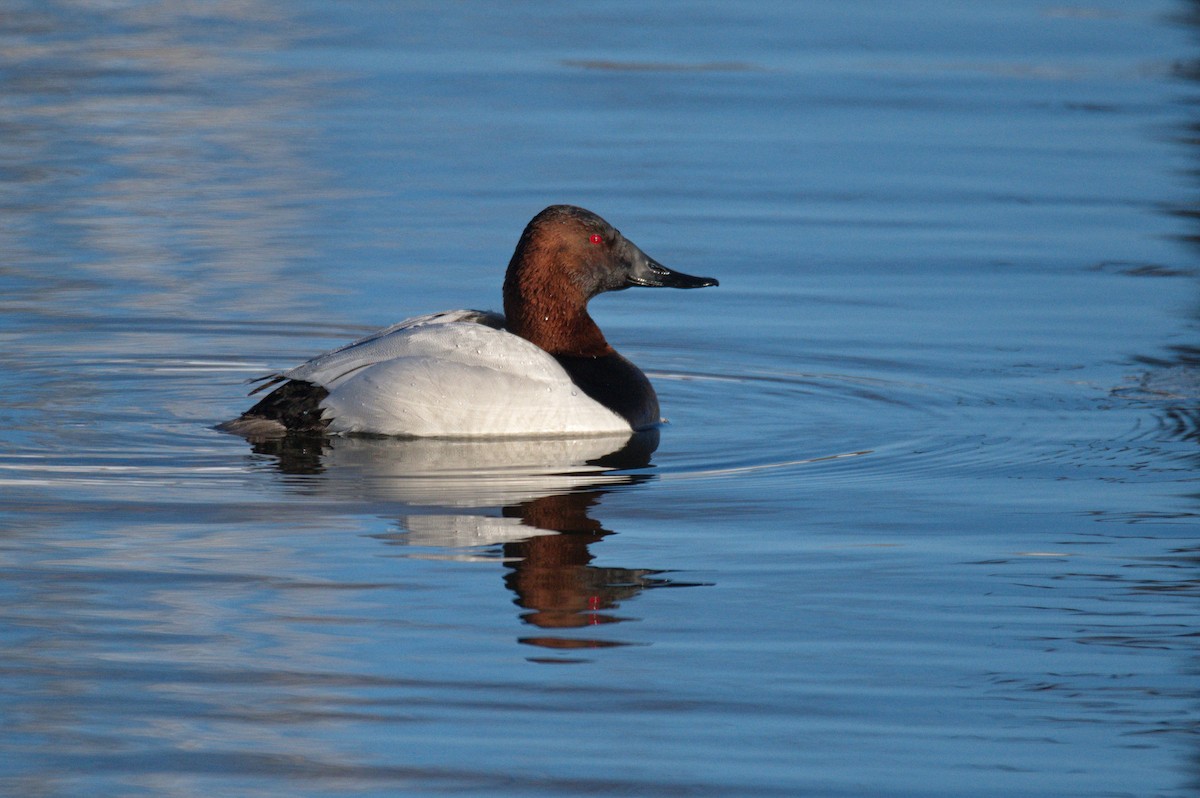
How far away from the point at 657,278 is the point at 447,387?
4.73 feet

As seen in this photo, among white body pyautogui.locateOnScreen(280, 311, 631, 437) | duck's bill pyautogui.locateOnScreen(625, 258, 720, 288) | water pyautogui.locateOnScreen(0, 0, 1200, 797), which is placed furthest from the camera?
duck's bill pyautogui.locateOnScreen(625, 258, 720, 288)

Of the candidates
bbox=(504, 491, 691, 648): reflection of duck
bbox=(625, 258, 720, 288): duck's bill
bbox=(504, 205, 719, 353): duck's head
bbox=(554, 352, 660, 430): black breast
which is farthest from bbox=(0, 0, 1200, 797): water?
bbox=(504, 205, 719, 353): duck's head

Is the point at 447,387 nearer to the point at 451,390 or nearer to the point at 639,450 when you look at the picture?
the point at 451,390

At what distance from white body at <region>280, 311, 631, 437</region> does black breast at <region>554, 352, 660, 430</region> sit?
0.08 metres

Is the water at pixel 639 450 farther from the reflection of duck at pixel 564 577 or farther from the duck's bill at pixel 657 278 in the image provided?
the duck's bill at pixel 657 278

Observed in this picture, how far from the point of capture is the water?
14.6ft

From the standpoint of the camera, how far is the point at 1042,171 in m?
12.8

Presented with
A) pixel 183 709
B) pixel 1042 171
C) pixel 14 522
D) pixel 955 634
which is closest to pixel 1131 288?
pixel 1042 171

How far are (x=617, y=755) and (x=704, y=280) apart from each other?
450 cm

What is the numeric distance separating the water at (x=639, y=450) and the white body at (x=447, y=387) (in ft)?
0.52

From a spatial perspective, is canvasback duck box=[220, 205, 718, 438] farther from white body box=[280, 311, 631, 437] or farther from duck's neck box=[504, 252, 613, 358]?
duck's neck box=[504, 252, 613, 358]

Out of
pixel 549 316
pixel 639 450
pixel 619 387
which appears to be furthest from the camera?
pixel 549 316

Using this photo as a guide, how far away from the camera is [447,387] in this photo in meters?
7.52

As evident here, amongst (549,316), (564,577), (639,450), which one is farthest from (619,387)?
(564,577)
